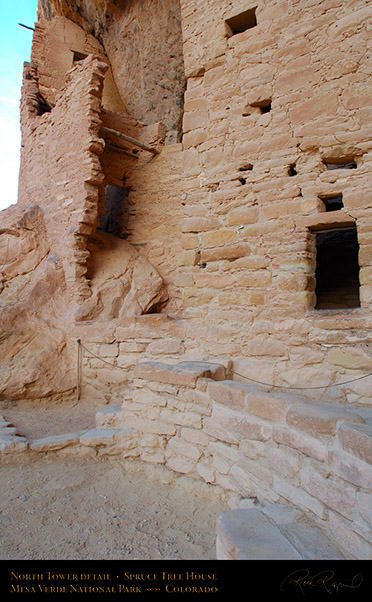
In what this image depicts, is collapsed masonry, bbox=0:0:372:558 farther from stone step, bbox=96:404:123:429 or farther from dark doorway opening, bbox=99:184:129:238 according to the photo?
dark doorway opening, bbox=99:184:129:238

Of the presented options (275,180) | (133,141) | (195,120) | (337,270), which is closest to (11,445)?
(275,180)

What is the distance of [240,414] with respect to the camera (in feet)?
8.53

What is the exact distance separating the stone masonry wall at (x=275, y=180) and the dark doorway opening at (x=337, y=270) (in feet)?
9.68

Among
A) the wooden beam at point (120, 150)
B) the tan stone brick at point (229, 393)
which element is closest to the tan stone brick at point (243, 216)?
the tan stone brick at point (229, 393)

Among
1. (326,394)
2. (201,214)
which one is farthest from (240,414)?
(201,214)

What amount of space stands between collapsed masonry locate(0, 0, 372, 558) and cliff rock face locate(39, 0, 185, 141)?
10.9 ft

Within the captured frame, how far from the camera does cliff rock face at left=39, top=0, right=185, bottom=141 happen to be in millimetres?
9016

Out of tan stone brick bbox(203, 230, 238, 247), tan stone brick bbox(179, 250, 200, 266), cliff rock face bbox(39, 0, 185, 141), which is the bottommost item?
tan stone brick bbox(179, 250, 200, 266)

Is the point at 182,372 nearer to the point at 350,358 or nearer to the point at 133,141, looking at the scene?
the point at 350,358

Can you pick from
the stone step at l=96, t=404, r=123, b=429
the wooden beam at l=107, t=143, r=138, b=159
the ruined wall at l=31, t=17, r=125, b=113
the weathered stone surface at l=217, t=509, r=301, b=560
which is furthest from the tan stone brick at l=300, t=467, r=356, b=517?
the ruined wall at l=31, t=17, r=125, b=113

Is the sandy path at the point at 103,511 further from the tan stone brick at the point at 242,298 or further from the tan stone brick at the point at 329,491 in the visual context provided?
the tan stone brick at the point at 242,298

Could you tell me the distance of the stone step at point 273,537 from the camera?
1.58 metres

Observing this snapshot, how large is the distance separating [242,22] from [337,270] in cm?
410

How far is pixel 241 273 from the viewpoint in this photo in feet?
11.8
